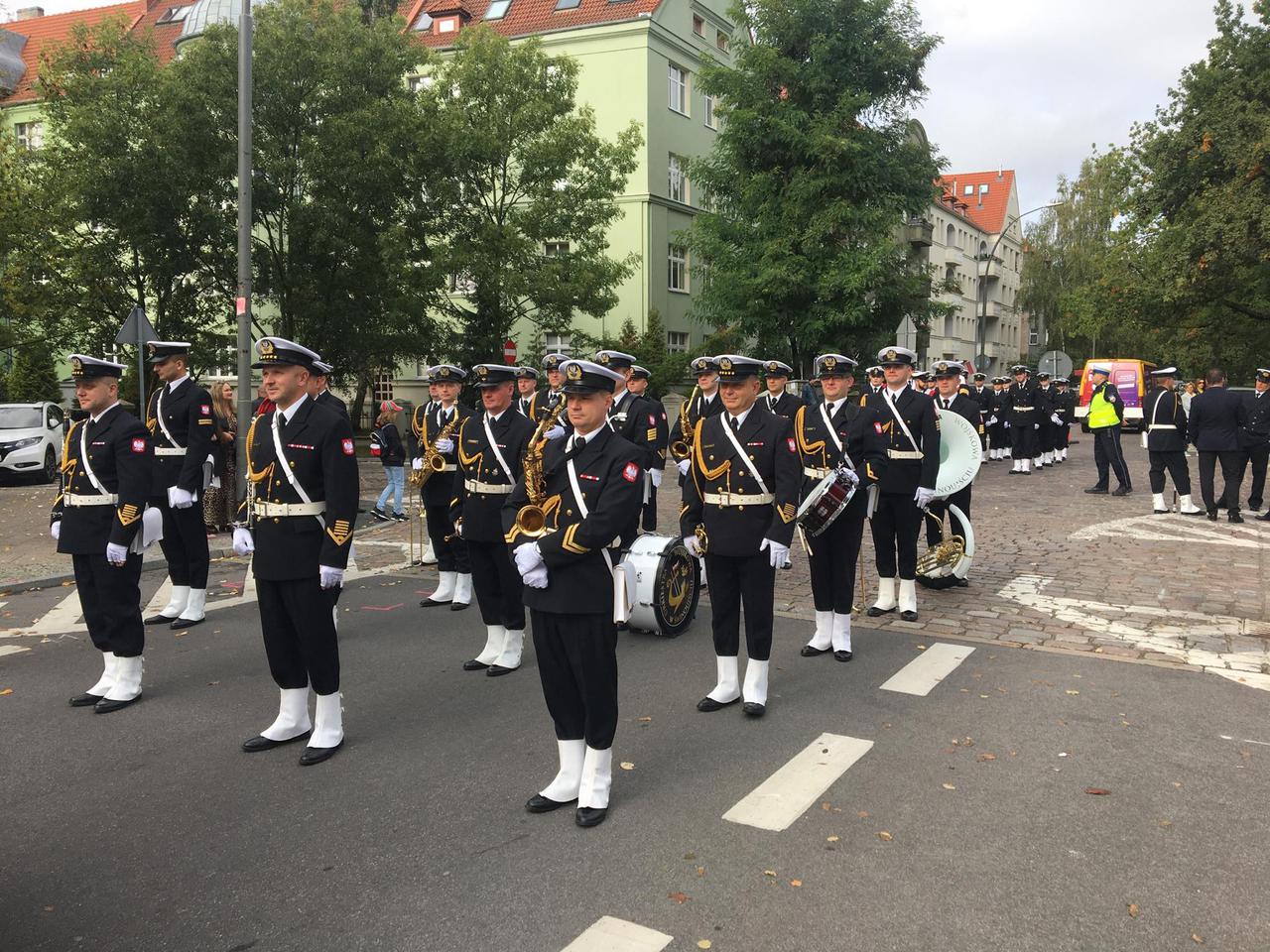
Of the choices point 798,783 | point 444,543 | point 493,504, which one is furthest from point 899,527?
point 444,543

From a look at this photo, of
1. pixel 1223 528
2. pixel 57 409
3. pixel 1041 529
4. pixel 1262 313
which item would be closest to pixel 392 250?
pixel 57 409

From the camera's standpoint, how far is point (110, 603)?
6.39 m

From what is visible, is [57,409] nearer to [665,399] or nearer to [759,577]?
[665,399]

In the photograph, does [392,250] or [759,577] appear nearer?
[759,577]

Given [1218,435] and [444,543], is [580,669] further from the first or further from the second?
[1218,435]

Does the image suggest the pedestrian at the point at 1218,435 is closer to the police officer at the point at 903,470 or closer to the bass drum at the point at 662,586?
the police officer at the point at 903,470

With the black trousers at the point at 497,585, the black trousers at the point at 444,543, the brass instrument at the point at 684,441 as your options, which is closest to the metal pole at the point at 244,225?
the black trousers at the point at 444,543

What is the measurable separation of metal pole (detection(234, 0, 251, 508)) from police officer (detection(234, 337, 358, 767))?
8.48 meters

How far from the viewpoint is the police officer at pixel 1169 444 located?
1505 centimetres

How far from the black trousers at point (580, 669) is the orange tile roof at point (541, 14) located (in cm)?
3474

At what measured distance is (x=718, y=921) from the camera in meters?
3.68

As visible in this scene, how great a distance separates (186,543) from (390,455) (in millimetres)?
6122

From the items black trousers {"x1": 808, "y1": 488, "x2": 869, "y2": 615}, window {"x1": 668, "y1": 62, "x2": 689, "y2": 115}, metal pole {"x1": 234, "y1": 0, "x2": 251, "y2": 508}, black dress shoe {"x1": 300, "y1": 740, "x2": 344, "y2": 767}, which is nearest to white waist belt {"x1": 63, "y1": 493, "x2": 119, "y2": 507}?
black dress shoe {"x1": 300, "y1": 740, "x2": 344, "y2": 767}

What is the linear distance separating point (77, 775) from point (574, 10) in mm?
37535
